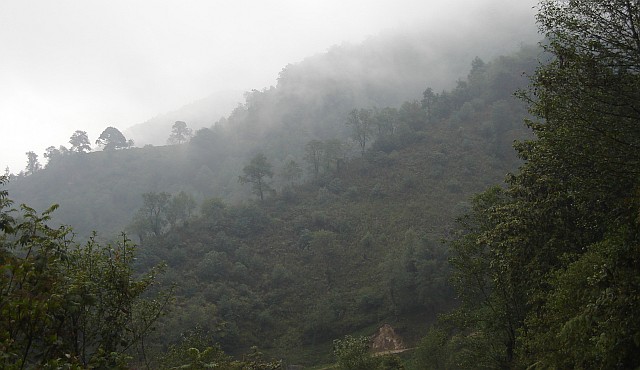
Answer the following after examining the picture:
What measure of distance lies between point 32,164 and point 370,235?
141m

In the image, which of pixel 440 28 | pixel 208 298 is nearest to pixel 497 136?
pixel 208 298

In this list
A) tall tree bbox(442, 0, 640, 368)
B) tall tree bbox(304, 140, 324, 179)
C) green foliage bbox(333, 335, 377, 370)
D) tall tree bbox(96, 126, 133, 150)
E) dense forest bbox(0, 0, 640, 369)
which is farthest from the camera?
tall tree bbox(96, 126, 133, 150)

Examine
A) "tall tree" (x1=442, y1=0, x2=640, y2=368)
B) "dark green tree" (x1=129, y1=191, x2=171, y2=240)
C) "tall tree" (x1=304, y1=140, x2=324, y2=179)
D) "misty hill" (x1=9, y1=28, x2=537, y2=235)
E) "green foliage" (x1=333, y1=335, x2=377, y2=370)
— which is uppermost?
"misty hill" (x1=9, y1=28, x2=537, y2=235)

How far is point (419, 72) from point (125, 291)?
175095 millimetres

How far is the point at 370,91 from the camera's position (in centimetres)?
16362

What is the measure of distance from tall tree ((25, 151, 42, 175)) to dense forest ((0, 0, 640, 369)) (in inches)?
72.0

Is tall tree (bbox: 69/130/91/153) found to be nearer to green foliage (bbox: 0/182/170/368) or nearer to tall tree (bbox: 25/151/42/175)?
tall tree (bbox: 25/151/42/175)

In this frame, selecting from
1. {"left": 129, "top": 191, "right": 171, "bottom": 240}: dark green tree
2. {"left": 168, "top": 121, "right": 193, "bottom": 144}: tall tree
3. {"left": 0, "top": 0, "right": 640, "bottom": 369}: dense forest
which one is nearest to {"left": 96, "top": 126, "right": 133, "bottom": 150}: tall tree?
{"left": 0, "top": 0, "right": 640, "bottom": 369}: dense forest

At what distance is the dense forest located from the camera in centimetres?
845

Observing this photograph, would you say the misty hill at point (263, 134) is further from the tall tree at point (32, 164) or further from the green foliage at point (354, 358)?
the green foliage at point (354, 358)

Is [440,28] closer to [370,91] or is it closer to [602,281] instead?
[370,91]

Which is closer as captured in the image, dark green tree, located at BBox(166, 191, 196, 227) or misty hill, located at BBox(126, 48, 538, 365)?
misty hill, located at BBox(126, 48, 538, 365)

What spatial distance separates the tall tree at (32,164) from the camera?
146500mm

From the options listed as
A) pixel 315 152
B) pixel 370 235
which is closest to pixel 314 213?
pixel 370 235
